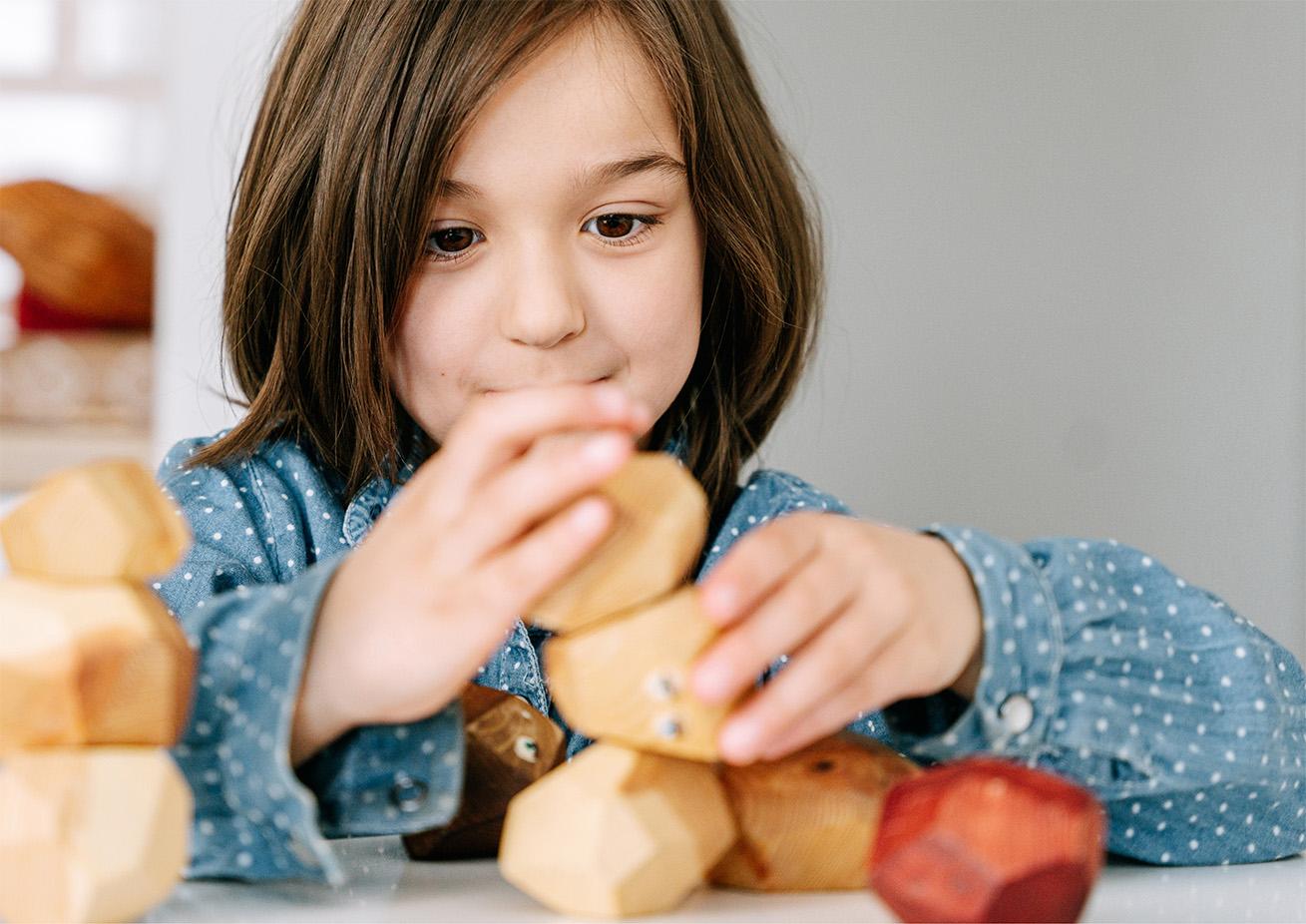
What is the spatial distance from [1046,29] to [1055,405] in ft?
1.13

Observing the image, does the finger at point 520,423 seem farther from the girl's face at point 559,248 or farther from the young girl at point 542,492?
the girl's face at point 559,248

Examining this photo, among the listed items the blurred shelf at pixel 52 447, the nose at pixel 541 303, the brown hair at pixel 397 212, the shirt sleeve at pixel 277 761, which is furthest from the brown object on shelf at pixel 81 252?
the shirt sleeve at pixel 277 761

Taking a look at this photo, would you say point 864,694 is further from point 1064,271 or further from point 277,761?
point 1064,271

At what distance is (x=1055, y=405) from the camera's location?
1.32 m

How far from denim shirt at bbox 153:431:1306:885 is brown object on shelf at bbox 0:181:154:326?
1105 millimetres

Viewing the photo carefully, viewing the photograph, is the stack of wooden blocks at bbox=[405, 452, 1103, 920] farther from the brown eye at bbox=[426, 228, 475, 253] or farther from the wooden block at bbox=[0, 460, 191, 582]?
the brown eye at bbox=[426, 228, 475, 253]

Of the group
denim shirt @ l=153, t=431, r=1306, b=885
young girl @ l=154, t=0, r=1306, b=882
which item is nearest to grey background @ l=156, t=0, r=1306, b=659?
young girl @ l=154, t=0, r=1306, b=882

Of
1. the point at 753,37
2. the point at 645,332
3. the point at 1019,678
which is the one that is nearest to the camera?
the point at 1019,678

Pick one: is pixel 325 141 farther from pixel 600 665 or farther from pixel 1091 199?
pixel 1091 199

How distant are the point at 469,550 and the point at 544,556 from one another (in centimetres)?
3

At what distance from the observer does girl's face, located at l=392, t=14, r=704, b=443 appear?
0.73m

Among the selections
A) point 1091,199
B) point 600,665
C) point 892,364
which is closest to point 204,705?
point 600,665

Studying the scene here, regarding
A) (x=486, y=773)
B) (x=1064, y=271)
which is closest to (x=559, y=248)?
(x=486, y=773)

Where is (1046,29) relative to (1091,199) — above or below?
above
